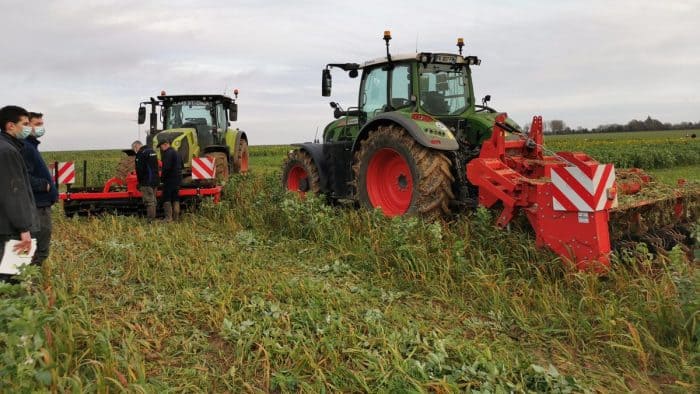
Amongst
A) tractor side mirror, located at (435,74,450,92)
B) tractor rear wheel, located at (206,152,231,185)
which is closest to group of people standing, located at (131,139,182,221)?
tractor rear wheel, located at (206,152,231,185)

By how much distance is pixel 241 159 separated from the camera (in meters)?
14.1

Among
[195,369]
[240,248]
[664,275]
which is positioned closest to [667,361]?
[664,275]

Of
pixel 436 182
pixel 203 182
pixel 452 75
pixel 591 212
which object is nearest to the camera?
pixel 591 212

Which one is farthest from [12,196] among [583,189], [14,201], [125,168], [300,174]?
[125,168]

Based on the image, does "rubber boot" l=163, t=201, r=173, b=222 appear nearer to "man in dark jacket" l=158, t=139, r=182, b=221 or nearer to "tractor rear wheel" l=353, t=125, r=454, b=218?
"man in dark jacket" l=158, t=139, r=182, b=221

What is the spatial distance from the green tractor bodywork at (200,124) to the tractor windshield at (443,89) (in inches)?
214

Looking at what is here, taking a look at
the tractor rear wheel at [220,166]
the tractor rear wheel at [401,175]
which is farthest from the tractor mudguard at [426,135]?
the tractor rear wheel at [220,166]

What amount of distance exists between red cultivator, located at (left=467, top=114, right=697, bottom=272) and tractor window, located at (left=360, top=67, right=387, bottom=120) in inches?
79.1

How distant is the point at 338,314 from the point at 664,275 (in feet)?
8.13

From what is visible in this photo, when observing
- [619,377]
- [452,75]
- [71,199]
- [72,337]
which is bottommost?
[619,377]

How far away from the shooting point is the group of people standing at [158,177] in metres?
8.22

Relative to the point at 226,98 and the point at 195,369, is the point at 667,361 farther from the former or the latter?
the point at 226,98

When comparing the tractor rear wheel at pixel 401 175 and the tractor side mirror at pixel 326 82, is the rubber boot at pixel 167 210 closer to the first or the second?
the tractor side mirror at pixel 326 82

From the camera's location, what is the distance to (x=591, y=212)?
420 centimetres
